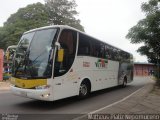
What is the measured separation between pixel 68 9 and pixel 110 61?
37.6 meters

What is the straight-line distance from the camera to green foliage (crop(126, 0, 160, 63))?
2389cm

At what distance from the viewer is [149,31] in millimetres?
24734

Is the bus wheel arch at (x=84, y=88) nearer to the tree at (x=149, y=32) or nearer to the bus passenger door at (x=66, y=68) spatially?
the bus passenger door at (x=66, y=68)

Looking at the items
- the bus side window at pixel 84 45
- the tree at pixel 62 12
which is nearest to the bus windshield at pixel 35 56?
the bus side window at pixel 84 45

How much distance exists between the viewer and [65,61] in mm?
9867

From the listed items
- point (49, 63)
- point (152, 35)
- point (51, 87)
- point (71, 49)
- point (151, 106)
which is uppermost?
point (152, 35)

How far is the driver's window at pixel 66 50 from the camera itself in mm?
9461

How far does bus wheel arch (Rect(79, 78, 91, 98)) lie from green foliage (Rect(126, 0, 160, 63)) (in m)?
13.9

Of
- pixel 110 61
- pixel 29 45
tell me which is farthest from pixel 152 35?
pixel 29 45

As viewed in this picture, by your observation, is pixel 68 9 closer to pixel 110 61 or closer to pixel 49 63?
pixel 110 61

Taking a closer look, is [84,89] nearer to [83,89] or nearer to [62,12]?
[83,89]

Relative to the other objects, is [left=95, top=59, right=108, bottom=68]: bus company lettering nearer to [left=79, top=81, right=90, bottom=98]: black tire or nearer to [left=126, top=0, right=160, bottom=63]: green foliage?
[left=79, top=81, right=90, bottom=98]: black tire

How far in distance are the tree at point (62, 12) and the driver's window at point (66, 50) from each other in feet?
124

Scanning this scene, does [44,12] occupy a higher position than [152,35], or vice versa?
[44,12]
